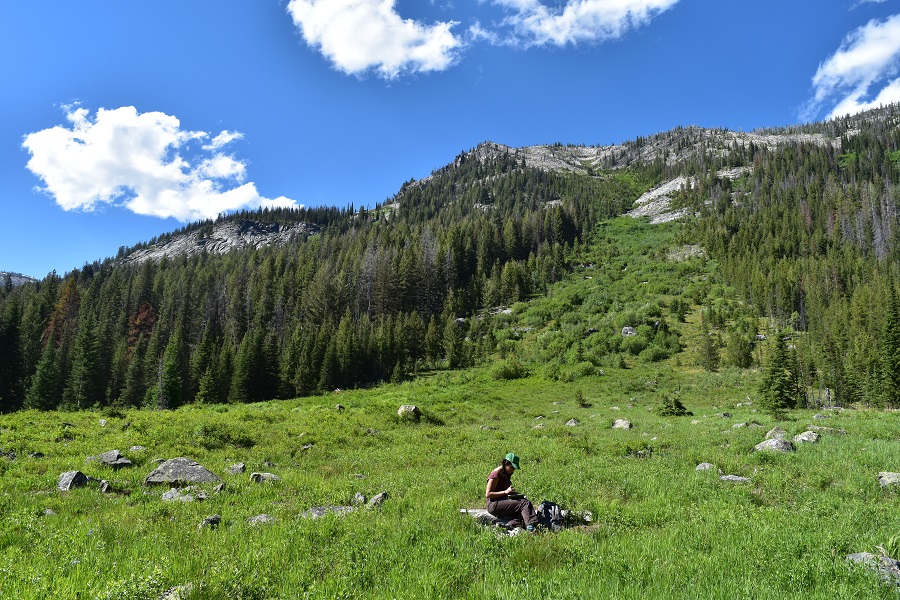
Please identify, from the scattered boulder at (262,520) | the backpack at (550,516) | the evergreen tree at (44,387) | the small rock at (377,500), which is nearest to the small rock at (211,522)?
the scattered boulder at (262,520)

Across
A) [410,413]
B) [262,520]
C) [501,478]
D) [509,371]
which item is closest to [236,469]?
[262,520]

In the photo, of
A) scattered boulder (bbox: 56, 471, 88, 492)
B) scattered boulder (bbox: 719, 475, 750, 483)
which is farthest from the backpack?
scattered boulder (bbox: 56, 471, 88, 492)

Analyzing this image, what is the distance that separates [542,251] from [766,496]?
374ft

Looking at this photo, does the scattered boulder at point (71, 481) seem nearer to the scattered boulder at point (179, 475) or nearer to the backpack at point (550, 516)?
Result: the scattered boulder at point (179, 475)

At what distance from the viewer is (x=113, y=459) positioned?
14.1 metres

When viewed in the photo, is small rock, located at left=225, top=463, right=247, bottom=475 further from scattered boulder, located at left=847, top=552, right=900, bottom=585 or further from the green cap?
scattered boulder, located at left=847, top=552, right=900, bottom=585

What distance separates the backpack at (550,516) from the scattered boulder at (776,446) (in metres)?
10.8

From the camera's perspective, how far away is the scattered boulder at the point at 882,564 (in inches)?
202

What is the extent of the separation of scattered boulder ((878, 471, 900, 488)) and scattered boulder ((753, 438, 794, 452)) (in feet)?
13.2

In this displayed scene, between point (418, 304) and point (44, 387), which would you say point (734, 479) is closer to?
point (44, 387)

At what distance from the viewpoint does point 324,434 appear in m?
21.5

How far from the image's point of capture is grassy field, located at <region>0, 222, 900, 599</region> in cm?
547

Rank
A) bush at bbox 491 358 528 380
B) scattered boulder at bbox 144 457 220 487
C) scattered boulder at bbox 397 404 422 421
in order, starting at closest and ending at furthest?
scattered boulder at bbox 144 457 220 487
scattered boulder at bbox 397 404 422 421
bush at bbox 491 358 528 380

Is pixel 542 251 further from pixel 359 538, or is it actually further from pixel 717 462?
pixel 359 538
